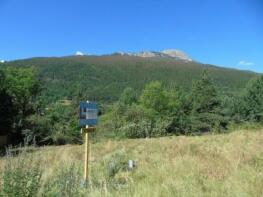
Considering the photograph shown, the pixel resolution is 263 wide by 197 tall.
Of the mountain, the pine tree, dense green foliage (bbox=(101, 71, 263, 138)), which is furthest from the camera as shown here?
the mountain

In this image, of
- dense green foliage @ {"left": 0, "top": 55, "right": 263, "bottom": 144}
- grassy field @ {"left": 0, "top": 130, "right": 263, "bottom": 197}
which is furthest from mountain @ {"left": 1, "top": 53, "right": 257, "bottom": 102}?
grassy field @ {"left": 0, "top": 130, "right": 263, "bottom": 197}

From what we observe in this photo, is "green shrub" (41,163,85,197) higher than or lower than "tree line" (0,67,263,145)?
higher

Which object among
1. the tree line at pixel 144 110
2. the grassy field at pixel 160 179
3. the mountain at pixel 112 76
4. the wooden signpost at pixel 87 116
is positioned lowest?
the tree line at pixel 144 110


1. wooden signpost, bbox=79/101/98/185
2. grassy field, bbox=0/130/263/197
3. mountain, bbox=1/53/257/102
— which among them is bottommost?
grassy field, bbox=0/130/263/197

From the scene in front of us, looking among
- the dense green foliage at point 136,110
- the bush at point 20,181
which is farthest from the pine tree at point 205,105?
the bush at point 20,181

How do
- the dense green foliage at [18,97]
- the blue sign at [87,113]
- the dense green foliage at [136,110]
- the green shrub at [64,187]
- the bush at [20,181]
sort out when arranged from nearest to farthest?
the bush at [20,181]
the green shrub at [64,187]
the blue sign at [87,113]
the dense green foliage at [136,110]
the dense green foliage at [18,97]

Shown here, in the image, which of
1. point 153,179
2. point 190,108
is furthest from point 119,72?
point 153,179

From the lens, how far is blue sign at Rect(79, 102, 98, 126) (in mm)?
8500

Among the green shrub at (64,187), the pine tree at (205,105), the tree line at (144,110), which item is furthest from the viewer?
the pine tree at (205,105)

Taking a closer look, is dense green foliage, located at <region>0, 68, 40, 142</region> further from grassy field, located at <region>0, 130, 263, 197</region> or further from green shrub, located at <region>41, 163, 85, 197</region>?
green shrub, located at <region>41, 163, 85, 197</region>

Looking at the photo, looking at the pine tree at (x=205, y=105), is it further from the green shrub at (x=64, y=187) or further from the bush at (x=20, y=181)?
the bush at (x=20, y=181)

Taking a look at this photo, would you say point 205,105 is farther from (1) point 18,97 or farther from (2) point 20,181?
(2) point 20,181

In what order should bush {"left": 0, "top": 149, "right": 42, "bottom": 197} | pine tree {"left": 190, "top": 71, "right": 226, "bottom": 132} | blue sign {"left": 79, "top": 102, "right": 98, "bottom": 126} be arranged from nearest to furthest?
bush {"left": 0, "top": 149, "right": 42, "bottom": 197}
blue sign {"left": 79, "top": 102, "right": 98, "bottom": 126}
pine tree {"left": 190, "top": 71, "right": 226, "bottom": 132}

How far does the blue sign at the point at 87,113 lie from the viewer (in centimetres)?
850
